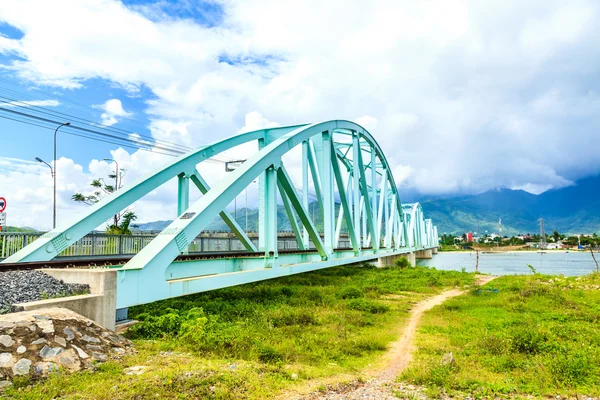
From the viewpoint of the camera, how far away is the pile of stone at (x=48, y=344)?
Result: 18.7 feet

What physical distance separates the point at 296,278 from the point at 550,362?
1609cm

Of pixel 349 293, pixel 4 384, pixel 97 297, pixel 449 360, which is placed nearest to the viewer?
pixel 4 384

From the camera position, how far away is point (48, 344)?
6164mm

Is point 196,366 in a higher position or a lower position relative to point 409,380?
higher

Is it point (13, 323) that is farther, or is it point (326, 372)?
point (326, 372)

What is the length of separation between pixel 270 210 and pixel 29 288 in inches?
300

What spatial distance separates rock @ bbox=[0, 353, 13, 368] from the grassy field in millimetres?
439

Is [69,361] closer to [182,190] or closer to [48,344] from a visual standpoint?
[48,344]

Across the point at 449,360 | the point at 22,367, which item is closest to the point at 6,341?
the point at 22,367

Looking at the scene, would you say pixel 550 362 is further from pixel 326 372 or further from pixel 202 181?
pixel 202 181

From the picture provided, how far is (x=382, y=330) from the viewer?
1157 centimetres

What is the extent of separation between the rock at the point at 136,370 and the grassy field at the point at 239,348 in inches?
2.9

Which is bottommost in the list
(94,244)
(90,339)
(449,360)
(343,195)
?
(449,360)

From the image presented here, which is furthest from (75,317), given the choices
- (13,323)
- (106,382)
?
(106,382)
